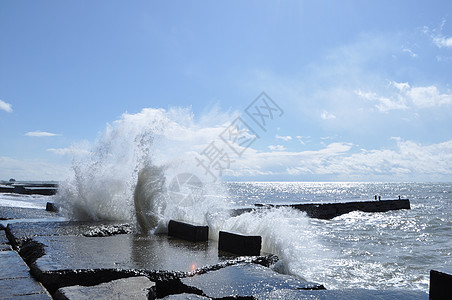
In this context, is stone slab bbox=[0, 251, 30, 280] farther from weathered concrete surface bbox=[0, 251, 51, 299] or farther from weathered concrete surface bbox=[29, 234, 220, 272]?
weathered concrete surface bbox=[29, 234, 220, 272]

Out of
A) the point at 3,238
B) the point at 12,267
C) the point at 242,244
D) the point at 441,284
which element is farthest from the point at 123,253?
the point at 441,284

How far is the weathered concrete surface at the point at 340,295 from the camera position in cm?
251

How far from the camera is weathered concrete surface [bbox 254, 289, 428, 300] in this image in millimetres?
2506

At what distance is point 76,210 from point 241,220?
407 cm

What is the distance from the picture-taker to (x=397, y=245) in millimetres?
9547

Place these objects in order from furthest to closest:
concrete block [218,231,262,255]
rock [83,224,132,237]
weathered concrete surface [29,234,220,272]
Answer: rock [83,224,132,237], concrete block [218,231,262,255], weathered concrete surface [29,234,220,272]

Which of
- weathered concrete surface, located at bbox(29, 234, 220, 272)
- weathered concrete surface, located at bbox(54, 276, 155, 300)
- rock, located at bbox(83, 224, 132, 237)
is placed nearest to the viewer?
weathered concrete surface, located at bbox(54, 276, 155, 300)

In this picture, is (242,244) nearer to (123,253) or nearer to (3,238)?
(123,253)

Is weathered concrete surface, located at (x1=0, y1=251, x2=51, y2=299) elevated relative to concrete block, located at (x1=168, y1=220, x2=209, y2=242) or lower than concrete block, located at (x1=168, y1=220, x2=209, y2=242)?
lower

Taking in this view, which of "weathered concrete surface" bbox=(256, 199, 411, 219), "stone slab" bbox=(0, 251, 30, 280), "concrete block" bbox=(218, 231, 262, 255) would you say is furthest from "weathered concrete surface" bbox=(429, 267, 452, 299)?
"weathered concrete surface" bbox=(256, 199, 411, 219)

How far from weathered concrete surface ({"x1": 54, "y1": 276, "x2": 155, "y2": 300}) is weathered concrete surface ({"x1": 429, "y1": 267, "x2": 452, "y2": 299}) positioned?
2005 mm

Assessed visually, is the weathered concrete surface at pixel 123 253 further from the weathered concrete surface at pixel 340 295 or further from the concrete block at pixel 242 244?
the weathered concrete surface at pixel 340 295

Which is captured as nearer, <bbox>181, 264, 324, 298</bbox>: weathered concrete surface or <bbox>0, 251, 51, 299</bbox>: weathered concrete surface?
<bbox>0, 251, 51, 299</bbox>: weathered concrete surface

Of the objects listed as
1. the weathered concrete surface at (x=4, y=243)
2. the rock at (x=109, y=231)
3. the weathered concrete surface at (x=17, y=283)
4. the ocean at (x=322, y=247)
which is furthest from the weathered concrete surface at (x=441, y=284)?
the weathered concrete surface at (x=4, y=243)
